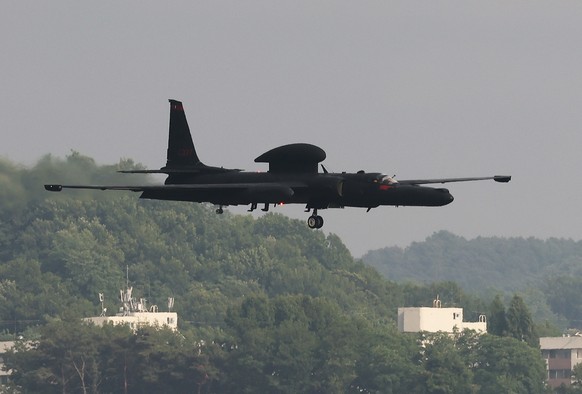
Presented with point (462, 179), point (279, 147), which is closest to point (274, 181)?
point (279, 147)

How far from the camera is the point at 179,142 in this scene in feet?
416

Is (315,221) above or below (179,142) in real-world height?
below

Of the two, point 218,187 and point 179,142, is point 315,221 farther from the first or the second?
point 179,142

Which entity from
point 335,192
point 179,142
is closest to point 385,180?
point 335,192

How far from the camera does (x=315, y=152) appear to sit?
115 meters

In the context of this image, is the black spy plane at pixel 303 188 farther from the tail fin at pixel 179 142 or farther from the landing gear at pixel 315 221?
the tail fin at pixel 179 142

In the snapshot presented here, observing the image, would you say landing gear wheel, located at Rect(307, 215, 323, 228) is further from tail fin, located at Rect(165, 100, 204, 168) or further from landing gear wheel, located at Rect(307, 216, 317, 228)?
tail fin, located at Rect(165, 100, 204, 168)

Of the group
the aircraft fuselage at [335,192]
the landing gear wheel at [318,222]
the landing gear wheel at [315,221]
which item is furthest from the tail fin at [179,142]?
the landing gear wheel at [318,222]

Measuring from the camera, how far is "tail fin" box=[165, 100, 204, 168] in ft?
411

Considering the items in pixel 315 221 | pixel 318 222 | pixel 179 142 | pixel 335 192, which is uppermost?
pixel 179 142

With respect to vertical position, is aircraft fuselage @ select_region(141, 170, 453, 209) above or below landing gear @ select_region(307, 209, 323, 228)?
above

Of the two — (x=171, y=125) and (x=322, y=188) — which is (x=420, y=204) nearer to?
(x=322, y=188)

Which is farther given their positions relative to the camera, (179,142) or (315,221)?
(179,142)

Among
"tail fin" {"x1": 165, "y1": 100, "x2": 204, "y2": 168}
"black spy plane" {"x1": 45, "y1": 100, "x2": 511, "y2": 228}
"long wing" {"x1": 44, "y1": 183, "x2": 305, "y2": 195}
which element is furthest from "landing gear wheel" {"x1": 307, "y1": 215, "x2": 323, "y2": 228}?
"tail fin" {"x1": 165, "y1": 100, "x2": 204, "y2": 168}
